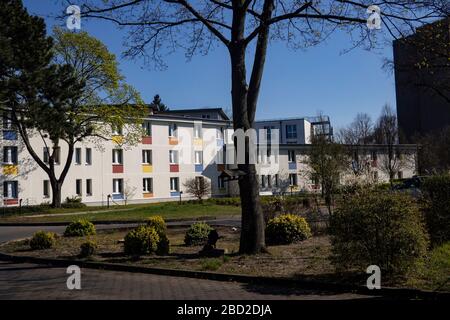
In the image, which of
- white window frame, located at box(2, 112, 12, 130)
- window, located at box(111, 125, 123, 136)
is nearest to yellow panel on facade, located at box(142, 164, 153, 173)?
window, located at box(111, 125, 123, 136)

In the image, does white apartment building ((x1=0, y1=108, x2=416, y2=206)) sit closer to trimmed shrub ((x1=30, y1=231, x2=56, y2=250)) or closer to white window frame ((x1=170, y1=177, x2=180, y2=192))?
white window frame ((x1=170, y1=177, x2=180, y2=192))

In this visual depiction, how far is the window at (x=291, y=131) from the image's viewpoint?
292 feet

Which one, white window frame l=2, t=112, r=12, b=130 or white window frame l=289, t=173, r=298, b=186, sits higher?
white window frame l=2, t=112, r=12, b=130

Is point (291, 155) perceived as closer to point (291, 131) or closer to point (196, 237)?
point (291, 131)

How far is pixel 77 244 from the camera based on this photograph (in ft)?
56.3

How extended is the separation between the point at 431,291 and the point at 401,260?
115cm

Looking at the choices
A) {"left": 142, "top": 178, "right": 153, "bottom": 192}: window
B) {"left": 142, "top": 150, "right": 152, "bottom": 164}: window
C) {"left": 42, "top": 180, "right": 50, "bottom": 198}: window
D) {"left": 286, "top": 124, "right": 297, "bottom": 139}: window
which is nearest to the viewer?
{"left": 42, "top": 180, "right": 50, "bottom": 198}: window

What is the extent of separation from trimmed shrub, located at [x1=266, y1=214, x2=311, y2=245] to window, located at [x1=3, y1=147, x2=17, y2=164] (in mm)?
34837

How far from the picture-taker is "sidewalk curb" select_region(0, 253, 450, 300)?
8.52 metres

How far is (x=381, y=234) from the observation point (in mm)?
9648

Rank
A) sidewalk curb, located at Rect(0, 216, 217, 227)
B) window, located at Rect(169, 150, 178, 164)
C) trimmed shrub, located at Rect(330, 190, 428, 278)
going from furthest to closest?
window, located at Rect(169, 150, 178, 164) → sidewalk curb, located at Rect(0, 216, 217, 227) → trimmed shrub, located at Rect(330, 190, 428, 278)

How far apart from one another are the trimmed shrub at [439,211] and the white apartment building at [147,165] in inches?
1122
